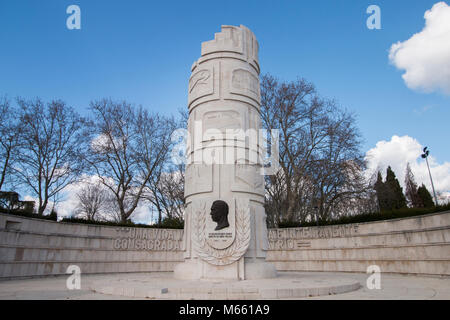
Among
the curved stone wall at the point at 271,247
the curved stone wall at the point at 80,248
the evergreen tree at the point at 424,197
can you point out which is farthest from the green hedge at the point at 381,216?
the evergreen tree at the point at 424,197

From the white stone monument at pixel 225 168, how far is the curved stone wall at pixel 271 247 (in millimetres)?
7675

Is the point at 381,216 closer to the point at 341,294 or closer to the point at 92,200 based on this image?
the point at 341,294

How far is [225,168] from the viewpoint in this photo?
10922 millimetres

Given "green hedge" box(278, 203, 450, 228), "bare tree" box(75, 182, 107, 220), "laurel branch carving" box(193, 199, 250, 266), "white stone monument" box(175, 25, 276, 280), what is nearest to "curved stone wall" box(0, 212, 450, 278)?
"green hedge" box(278, 203, 450, 228)

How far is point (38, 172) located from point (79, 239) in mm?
7369

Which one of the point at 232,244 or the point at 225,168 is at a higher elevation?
the point at 225,168

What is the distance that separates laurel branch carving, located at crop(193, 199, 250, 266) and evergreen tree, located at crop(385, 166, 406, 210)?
699 inches

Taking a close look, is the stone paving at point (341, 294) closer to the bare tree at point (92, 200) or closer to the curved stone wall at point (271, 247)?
the curved stone wall at point (271, 247)

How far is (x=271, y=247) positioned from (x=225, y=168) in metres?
9.93

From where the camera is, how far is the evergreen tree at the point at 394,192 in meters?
28.8

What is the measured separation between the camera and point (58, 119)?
21.2 m

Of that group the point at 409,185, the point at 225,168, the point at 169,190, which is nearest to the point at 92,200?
the point at 169,190

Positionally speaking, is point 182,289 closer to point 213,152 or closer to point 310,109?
point 213,152
